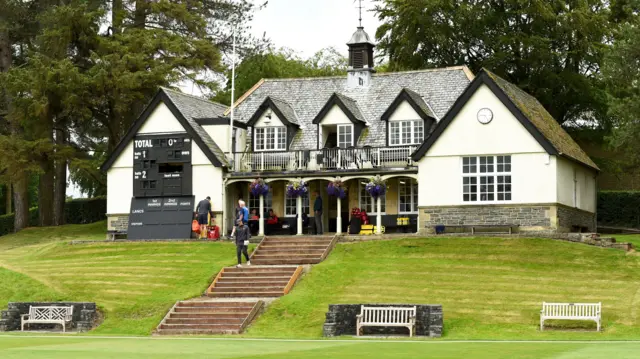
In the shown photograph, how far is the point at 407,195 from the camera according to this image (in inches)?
1849

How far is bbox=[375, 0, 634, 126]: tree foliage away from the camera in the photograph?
58188mm

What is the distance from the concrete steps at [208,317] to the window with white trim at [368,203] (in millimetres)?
13316

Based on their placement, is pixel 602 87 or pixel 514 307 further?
pixel 602 87

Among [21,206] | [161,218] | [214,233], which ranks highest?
[21,206]

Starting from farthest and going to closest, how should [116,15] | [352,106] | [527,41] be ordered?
1. [116,15]
2. [527,41]
3. [352,106]

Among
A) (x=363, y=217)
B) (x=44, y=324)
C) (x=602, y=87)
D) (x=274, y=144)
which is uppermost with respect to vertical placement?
(x=602, y=87)

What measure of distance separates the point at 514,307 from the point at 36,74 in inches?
1243

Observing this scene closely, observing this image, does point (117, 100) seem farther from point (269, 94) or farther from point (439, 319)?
point (439, 319)

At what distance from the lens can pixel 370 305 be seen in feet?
104

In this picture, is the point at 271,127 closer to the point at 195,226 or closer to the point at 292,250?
the point at 195,226

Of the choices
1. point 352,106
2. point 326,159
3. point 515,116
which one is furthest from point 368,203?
point 515,116

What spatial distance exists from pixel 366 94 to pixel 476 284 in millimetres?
17026

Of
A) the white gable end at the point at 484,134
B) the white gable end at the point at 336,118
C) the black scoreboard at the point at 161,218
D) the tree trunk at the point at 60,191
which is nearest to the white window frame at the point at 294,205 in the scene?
the white gable end at the point at 336,118

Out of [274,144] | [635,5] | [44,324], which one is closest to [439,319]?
[44,324]
